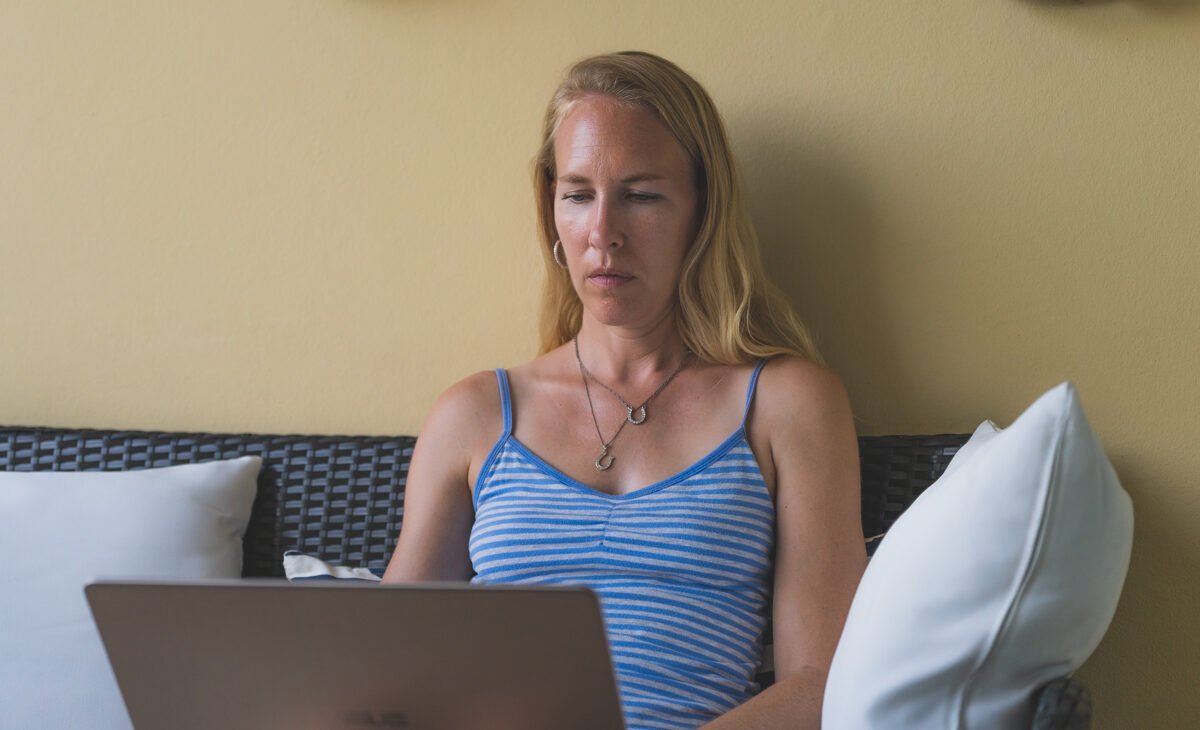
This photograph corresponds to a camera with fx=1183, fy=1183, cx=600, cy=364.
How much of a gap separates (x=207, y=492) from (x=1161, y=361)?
4.71ft

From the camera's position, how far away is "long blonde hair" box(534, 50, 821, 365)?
1686 mm

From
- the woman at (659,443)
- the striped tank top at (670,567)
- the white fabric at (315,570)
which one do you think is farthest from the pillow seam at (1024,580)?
the white fabric at (315,570)

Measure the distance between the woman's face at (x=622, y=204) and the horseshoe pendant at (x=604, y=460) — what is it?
0.19 m

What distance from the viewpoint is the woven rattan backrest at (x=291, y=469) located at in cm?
186

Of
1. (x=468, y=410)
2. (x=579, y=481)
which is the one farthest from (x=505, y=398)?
(x=579, y=481)

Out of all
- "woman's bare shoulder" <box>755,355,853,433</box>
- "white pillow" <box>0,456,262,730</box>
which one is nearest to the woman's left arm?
"woman's bare shoulder" <box>755,355,853,433</box>

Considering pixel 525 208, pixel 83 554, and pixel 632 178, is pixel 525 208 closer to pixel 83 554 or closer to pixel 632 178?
pixel 632 178

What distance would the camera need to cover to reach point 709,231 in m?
1.71

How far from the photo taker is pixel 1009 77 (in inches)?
68.6

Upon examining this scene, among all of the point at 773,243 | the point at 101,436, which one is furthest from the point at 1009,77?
the point at 101,436

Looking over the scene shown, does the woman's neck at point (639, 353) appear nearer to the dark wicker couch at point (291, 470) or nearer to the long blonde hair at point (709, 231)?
the long blonde hair at point (709, 231)

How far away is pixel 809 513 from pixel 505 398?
0.48 m

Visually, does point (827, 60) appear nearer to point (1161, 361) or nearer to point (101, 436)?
point (1161, 361)

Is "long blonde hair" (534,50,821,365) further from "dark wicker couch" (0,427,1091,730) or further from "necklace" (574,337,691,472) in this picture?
"dark wicker couch" (0,427,1091,730)
